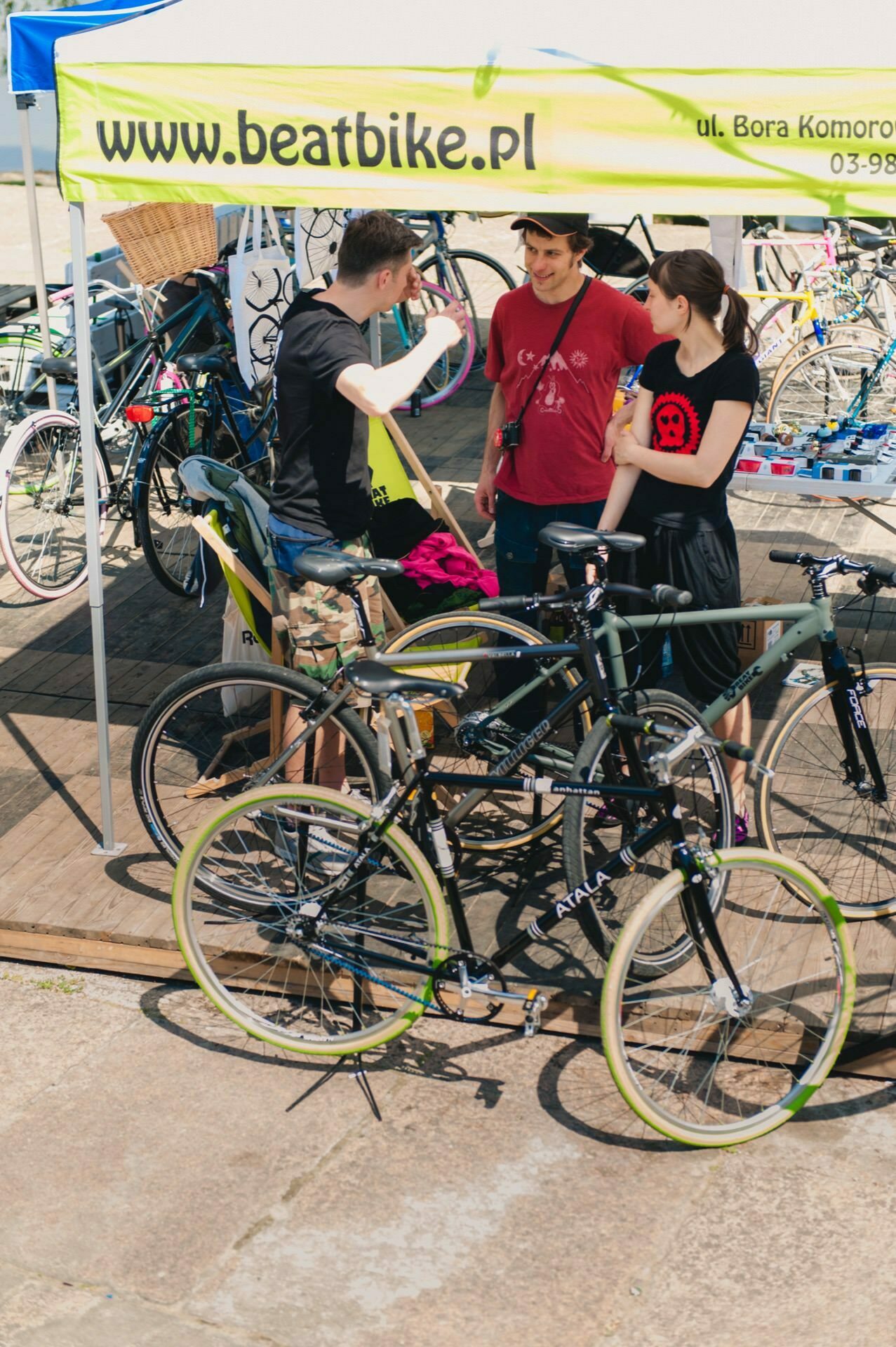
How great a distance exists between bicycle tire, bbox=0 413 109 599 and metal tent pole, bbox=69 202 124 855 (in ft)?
8.83

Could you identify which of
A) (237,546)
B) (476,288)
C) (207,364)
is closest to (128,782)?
(237,546)

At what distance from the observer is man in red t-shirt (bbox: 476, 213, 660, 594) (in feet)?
17.3

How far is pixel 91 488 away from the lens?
5031 millimetres

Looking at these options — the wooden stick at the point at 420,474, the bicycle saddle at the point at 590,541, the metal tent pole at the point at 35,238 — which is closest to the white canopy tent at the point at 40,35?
the metal tent pole at the point at 35,238

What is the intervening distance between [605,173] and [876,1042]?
2492 mm

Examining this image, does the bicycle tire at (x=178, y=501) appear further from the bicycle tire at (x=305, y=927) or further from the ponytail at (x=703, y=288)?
the ponytail at (x=703, y=288)

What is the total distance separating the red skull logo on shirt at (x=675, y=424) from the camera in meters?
4.83

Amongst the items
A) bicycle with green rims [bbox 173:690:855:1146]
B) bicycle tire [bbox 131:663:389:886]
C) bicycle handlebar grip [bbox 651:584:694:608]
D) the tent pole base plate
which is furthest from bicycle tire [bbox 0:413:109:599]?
bicycle handlebar grip [bbox 651:584:694:608]

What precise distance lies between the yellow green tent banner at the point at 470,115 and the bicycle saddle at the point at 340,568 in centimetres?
98

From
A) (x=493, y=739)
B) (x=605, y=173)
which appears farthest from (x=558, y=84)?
(x=493, y=739)

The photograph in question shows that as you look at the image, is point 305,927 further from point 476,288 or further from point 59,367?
point 476,288

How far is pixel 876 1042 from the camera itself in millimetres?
4316

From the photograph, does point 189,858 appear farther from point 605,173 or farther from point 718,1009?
point 605,173

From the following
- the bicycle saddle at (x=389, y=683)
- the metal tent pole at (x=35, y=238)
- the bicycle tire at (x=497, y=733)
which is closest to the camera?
the bicycle saddle at (x=389, y=683)
